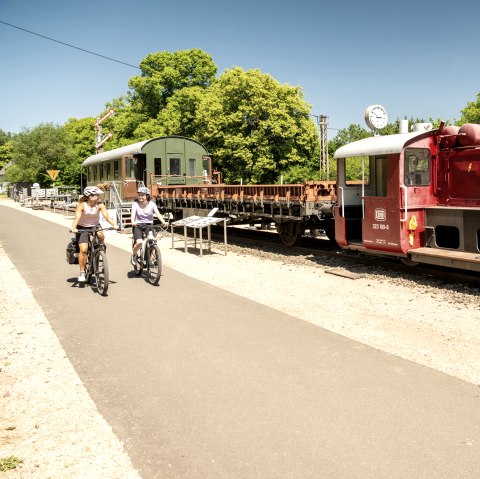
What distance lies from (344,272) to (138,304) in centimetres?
454

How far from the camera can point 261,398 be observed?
14.7 feet

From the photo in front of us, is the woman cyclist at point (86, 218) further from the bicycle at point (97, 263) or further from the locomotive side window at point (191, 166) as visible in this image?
the locomotive side window at point (191, 166)

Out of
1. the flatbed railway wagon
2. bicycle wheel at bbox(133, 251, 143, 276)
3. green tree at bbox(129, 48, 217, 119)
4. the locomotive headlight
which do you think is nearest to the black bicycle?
bicycle wheel at bbox(133, 251, 143, 276)

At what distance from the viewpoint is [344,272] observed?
34.7 ft

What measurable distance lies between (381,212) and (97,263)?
18.0ft

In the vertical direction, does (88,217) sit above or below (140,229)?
above

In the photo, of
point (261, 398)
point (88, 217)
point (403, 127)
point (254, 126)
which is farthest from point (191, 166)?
point (261, 398)

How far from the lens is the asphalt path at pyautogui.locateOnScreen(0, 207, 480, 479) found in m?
3.46

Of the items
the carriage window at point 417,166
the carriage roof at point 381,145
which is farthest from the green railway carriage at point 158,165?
the carriage window at point 417,166

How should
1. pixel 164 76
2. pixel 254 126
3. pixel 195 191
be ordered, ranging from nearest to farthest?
1. pixel 195 191
2. pixel 254 126
3. pixel 164 76

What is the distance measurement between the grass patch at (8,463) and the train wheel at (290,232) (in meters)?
10.9

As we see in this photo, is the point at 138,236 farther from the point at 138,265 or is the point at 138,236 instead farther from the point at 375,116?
the point at 375,116

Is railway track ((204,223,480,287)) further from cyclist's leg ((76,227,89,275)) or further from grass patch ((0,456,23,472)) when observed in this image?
grass patch ((0,456,23,472))

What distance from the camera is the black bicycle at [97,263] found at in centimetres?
877
